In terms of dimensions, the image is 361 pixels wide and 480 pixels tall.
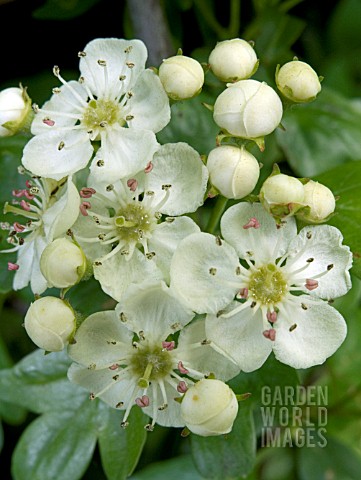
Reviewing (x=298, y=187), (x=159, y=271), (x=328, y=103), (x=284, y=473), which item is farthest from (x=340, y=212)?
(x=284, y=473)

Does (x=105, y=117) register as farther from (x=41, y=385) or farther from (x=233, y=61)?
(x=41, y=385)

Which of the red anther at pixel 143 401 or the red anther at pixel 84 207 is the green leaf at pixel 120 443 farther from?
the red anther at pixel 84 207

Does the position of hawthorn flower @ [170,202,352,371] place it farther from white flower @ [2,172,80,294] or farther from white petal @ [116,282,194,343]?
white flower @ [2,172,80,294]

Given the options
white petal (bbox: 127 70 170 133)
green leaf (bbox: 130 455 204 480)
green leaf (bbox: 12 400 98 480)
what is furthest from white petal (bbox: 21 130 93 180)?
green leaf (bbox: 130 455 204 480)

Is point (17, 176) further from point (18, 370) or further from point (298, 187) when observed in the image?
point (298, 187)

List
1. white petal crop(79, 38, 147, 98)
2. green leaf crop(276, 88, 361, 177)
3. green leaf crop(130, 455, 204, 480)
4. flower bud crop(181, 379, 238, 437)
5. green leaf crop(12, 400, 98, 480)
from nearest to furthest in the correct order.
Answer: flower bud crop(181, 379, 238, 437), white petal crop(79, 38, 147, 98), green leaf crop(12, 400, 98, 480), green leaf crop(130, 455, 204, 480), green leaf crop(276, 88, 361, 177)

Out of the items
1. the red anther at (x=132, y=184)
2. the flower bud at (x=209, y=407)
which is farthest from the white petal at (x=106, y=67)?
the flower bud at (x=209, y=407)
